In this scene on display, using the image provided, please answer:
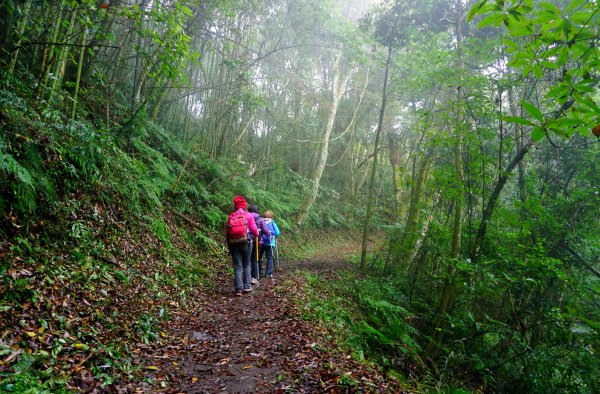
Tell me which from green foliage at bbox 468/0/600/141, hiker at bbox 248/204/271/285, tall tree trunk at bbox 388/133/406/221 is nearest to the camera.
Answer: green foliage at bbox 468/0/600/141

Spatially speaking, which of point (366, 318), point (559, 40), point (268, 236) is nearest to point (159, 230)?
point (268, 236)

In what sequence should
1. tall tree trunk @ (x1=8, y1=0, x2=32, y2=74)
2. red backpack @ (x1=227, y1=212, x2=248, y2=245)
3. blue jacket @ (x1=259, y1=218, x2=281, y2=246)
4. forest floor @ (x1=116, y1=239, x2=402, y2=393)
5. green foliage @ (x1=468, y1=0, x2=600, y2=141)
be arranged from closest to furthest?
green foliage @ (x1=468, y1=0, x2=600, y2=141)
forest floor @ (x1=116, y1=239, x2=402, y2=393)
tall tree trunk @ (x1=8, y1=0, x2=32, y2=74)
red backpack @ (x1=227, y1=212, x2=248, y2=245)
blue jacket @ (x1=259, y1=218, x2=281, y2=246)

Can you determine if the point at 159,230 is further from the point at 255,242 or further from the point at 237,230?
the point at 255,242

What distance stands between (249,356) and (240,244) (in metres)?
3.00

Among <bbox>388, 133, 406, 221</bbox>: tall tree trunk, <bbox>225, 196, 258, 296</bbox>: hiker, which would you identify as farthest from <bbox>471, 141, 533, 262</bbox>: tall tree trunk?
<bbox>388, 133, 406, 221</bbox>: tall tree trunk

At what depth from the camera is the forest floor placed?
141 inches

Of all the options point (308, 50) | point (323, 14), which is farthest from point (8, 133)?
point (308, 50)

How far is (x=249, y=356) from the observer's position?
432 centimetres

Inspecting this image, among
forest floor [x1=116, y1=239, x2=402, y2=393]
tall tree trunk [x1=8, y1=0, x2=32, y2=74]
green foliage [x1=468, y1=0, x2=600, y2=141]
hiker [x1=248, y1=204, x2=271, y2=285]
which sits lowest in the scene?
forest floor [x1=116, y1=239, x2=402, y2=393]

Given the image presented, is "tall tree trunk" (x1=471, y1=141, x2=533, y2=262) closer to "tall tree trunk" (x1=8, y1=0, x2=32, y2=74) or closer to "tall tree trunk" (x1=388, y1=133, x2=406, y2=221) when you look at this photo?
"tall tree trunk" (x1=8, y1=0, x2=32, y2=74)

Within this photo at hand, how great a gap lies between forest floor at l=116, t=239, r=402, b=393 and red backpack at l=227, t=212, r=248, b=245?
1.29 meters

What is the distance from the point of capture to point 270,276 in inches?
348

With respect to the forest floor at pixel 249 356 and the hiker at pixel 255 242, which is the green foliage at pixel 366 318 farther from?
the hiker at pixel 255 242

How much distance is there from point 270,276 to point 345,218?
14.2 meters
